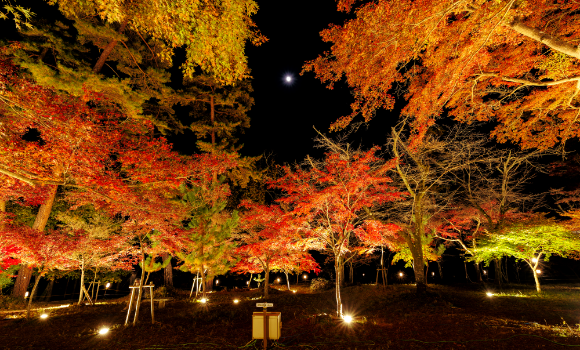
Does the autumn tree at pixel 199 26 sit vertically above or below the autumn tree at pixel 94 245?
above

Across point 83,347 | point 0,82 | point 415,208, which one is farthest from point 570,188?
point 0,82

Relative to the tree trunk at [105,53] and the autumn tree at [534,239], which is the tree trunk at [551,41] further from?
the tree trunk at [105,53]

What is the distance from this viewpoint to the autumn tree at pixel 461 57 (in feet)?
13.4

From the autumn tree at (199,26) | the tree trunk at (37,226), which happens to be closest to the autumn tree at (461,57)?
the autumn tree at (199,26)

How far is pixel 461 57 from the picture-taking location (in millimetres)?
4543

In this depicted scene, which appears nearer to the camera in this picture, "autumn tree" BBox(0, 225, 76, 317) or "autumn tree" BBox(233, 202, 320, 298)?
"autumn tree" BBox(0, 225, 76, 317)

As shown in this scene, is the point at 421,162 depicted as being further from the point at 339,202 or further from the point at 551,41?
the point at 551,41

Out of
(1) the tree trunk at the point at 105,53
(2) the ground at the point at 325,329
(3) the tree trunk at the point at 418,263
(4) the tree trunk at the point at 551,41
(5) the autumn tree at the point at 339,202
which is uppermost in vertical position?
(1) the tree trunk at the point at 105,53

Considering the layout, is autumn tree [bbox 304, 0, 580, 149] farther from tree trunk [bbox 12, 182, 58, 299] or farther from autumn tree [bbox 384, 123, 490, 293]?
tree trunk [bbox 12, 182, 58, 299]

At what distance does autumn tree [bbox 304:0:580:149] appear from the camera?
4074 millimetres

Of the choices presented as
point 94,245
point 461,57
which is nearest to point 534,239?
point 461,57

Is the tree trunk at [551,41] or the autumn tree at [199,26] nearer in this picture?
the autumn tree at [199,26]

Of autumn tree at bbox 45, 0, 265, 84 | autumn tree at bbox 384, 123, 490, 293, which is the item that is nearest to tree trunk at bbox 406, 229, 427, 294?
autumn tree at bbox 384, 123, 490, 293

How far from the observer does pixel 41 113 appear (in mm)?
4867
